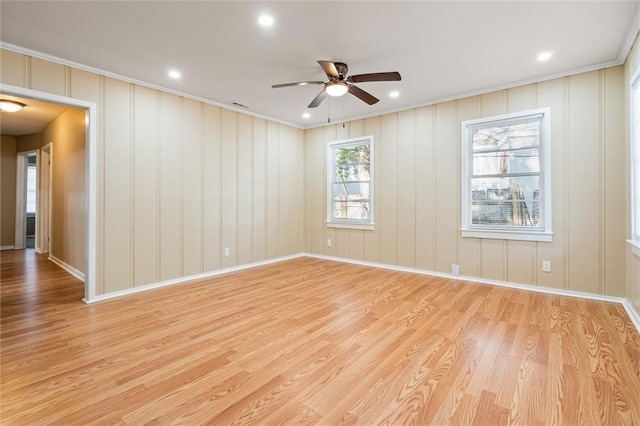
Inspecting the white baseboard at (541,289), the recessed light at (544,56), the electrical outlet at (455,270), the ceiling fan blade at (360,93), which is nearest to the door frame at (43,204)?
the ceiling fan blade at (360,93)

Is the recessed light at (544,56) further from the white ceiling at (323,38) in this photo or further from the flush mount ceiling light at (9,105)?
the flush mount ceiling light at (9,105)

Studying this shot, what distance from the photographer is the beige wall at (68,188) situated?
174 inches

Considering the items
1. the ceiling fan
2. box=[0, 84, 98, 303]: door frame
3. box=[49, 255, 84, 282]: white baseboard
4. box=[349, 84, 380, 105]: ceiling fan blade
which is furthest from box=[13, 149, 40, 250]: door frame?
box=[349, 84, 380, 105]: ceiling fan blade

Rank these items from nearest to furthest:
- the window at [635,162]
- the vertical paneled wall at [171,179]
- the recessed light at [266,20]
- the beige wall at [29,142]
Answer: the recessed light at [266,20], the window at [635,162], the vertical paneled wall at [171,179], the beige wall at [29,142]

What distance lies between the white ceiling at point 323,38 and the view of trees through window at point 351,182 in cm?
178

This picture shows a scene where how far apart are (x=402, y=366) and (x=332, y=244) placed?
3913 mm

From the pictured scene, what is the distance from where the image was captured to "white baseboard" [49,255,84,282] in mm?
4441

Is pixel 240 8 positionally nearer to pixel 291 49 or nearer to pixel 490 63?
pixel 291 49

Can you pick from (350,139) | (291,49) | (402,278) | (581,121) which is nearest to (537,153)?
(581,121)

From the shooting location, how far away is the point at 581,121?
354 centimetres

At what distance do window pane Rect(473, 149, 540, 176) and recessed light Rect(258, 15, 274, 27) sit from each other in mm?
3324

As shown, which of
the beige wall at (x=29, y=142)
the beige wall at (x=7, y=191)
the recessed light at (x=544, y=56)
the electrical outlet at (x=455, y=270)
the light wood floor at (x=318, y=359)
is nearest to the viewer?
the light wood floor at (x=318, y=359)

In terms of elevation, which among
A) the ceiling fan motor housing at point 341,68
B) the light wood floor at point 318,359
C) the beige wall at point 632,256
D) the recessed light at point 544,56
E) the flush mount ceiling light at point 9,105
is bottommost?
the light wood floor at point 318,359

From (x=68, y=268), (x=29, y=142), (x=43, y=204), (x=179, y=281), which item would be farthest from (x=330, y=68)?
(x=29, y=142)
